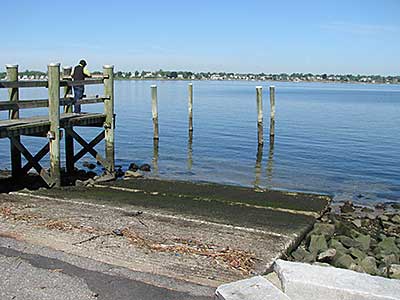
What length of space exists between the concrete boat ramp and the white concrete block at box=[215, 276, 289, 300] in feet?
2.09

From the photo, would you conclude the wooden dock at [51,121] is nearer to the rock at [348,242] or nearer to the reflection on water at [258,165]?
the reflection on water at [258,165]

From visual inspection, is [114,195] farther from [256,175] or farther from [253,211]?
[256,175]

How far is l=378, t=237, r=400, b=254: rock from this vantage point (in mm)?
8584

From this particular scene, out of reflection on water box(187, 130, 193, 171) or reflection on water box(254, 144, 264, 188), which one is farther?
reflection on water box(187, 130, 193, 171)

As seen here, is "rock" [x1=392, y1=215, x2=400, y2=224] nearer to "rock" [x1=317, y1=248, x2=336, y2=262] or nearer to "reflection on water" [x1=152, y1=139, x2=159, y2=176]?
"rock" [x1=317, y1=248, x2=336, y2=262]

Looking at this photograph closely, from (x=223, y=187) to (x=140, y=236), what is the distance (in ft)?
17.3

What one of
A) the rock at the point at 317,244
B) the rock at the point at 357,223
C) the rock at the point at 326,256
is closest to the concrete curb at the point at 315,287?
the rock at the point at 326,256

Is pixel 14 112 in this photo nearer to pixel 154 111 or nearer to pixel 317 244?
pixel 317 244

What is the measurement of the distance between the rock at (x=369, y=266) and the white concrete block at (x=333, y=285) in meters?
2.21

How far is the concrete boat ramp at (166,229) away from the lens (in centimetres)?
612

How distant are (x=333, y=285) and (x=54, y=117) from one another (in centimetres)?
826

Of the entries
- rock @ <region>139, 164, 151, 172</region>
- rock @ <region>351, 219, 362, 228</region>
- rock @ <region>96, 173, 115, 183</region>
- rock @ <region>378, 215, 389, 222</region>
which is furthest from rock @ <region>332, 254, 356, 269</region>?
rock @ <region>139, 164, 151, 172</region>

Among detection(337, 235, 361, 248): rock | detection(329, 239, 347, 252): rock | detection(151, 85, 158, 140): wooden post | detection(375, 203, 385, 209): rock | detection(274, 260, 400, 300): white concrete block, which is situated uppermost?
detection(151, 85, 158, 140): wooden post

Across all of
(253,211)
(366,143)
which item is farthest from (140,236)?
(366,143)
